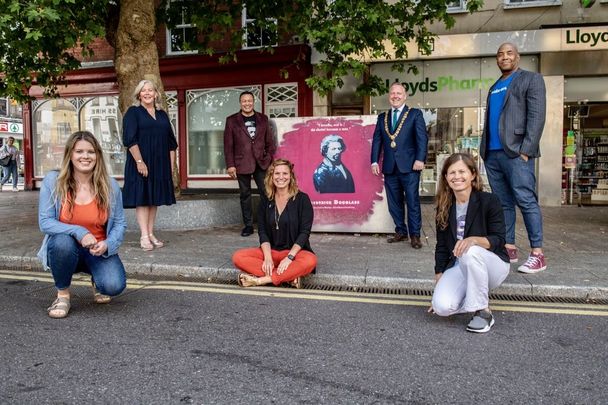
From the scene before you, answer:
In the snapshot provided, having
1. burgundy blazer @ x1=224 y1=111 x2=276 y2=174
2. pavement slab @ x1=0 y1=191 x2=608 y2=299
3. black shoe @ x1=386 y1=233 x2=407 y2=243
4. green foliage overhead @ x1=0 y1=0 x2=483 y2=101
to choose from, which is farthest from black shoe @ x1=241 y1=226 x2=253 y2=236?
green foliage overhead @ x1=0 y1=0 x2=483 y2=101

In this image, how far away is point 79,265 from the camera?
13.4ft

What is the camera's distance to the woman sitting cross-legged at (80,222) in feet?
12.8

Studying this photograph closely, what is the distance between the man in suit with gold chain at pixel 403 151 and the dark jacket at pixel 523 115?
144 cm

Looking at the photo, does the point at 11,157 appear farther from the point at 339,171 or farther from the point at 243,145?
the point at 339,171

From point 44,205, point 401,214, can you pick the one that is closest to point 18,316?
point 44,205

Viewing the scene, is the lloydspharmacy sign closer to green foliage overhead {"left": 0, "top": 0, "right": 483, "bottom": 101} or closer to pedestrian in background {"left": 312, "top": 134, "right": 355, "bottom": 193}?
green foliage overhead {"left": 0, "top": 0, "right": 483, "bottom": 101}

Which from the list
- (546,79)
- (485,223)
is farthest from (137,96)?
(546,79)

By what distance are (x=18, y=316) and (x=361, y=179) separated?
476 cm

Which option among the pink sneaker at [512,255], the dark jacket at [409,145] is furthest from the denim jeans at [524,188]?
the dark jacket at [409,145]

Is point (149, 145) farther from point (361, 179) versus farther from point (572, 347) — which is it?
point (572, 347)

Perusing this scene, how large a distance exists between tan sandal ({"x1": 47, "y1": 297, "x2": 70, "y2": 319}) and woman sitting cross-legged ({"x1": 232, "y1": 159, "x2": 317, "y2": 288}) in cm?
147

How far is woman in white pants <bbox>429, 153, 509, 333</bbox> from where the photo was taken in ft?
12.0

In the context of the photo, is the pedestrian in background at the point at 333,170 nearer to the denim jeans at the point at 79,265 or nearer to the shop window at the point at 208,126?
the denim jeans at the point at 79,265

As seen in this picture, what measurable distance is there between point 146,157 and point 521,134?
170 inches
